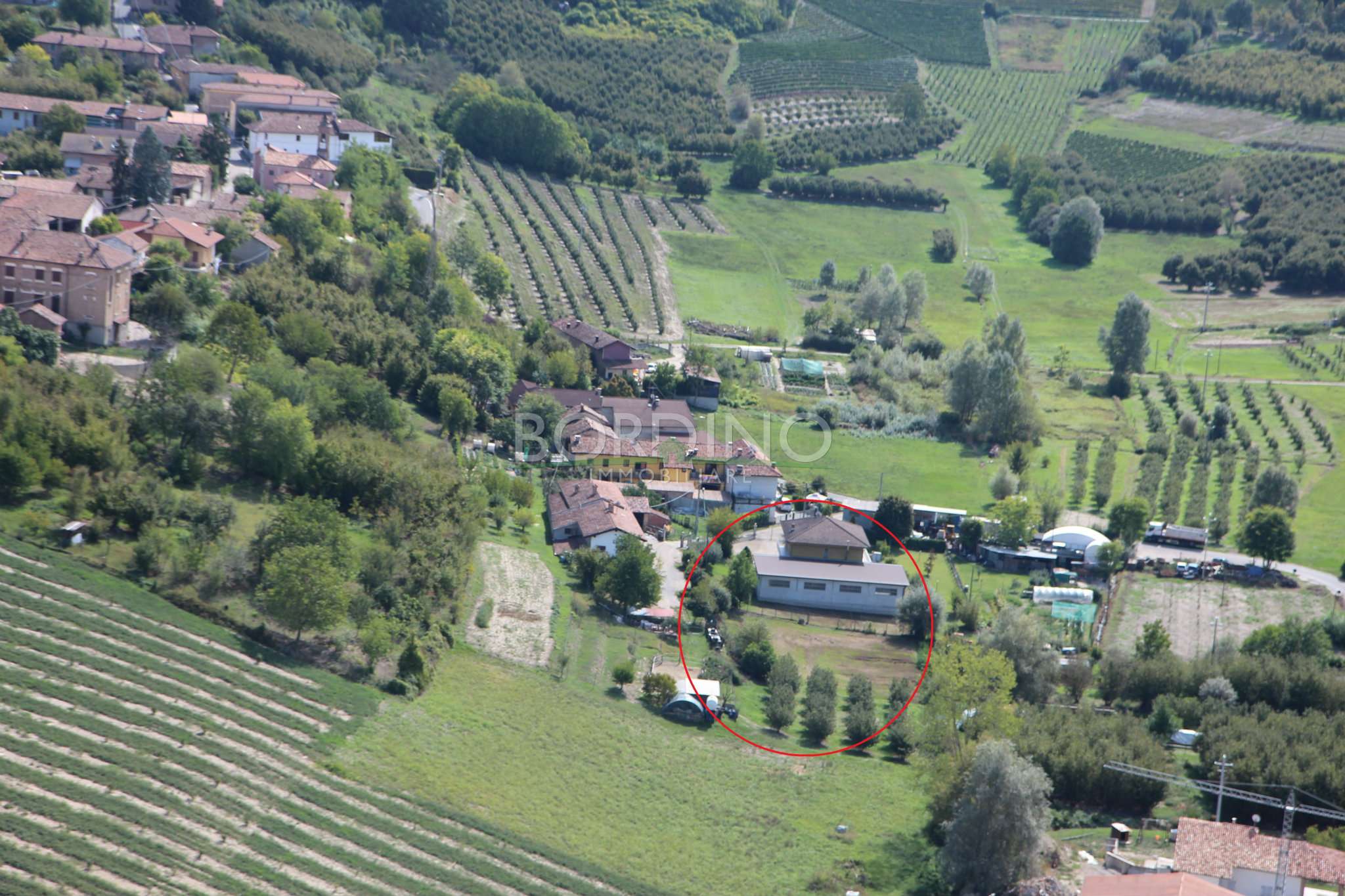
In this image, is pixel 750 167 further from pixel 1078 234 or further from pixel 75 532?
pixel 75 532

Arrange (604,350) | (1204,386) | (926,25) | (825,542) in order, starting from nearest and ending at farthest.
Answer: (825,542) → (604,350) → (1204,386) → (926,25)

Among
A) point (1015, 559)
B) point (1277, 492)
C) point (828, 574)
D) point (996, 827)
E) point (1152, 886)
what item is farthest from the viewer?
point (1277, 492)

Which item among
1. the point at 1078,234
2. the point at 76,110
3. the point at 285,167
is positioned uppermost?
the point at 1078,234

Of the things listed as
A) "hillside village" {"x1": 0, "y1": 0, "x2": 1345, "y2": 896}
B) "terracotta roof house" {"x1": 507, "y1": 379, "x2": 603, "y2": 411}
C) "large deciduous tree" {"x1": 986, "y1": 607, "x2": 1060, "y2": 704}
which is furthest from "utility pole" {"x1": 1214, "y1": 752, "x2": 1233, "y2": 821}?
"terracotta roof house" {"x1": 507, "y1": 379, "x2": 603, "y2": 411}

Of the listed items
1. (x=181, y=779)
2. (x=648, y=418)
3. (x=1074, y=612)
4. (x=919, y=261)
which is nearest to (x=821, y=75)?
(x=919, y=261)

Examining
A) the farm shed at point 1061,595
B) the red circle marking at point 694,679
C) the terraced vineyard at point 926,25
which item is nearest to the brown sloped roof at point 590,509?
the red circle marking at point 694,679

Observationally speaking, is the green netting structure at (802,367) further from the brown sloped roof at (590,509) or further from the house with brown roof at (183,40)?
the house with brown roof at (183,40)
